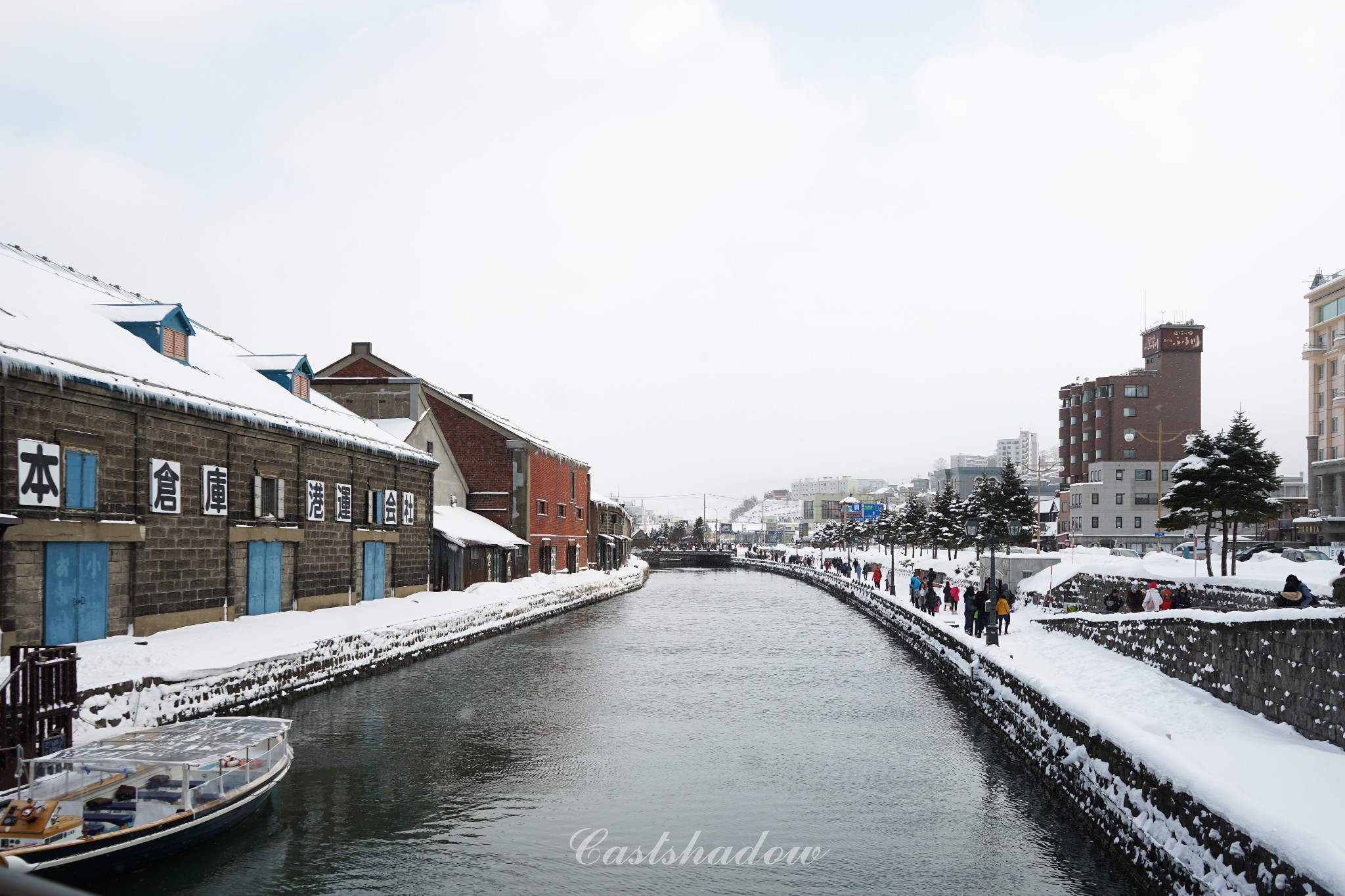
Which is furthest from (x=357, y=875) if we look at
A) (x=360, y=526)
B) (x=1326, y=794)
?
(x=360, y=526)

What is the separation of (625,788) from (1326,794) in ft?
32.6

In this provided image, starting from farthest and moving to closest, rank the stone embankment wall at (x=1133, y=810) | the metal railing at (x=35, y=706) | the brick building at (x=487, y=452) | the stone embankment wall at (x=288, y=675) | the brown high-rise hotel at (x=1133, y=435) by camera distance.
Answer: the brown high-rise hotel at (x=1133, y=435), the brick building at (x=487, y=452), the stone embankment wall at (x=288, y=675), the metal railing at (x=35, y=706), the stone embankment wall at (x=1133, y=810)

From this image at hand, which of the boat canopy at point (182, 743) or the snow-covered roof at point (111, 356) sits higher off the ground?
the snow-covered roof at point (111, 356)

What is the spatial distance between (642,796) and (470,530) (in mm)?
34795

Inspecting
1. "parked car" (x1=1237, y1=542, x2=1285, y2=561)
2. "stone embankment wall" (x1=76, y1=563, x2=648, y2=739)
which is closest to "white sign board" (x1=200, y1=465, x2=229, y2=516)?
"stone embankment wall" (x1=76, y1=563, x2=648, y2=739)

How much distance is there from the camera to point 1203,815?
9922 millimetres

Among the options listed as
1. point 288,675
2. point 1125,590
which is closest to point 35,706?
point 288,675

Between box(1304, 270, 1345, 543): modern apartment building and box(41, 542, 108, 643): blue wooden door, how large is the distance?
74444mm

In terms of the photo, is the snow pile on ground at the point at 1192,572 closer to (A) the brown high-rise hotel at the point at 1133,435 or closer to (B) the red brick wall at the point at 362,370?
(B) the red brick wall at the point at 362,370

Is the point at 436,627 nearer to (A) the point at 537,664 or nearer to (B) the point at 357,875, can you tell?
(A) the point at 537,664

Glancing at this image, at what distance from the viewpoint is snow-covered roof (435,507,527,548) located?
46.2m

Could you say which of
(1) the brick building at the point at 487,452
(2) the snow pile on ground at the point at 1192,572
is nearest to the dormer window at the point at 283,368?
(1) the brick building at the point at 487,452

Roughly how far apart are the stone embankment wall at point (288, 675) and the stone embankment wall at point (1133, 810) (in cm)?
1562

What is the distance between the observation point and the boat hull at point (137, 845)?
10.9 m
